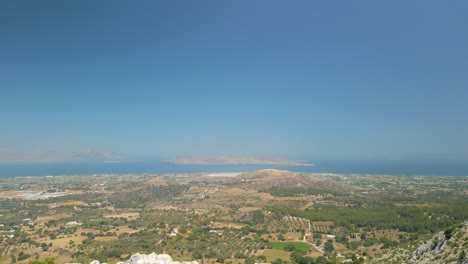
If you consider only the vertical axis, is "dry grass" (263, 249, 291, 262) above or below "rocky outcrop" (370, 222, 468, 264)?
below

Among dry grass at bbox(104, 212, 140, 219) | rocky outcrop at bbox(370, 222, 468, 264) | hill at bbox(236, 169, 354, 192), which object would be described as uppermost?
rocky outcrop at bbox(370, 222, 468, 264)

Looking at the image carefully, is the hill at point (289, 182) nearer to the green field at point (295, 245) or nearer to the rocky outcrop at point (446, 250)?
the green field at point (295, 245)

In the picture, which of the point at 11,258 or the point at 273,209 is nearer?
the point at 11,258

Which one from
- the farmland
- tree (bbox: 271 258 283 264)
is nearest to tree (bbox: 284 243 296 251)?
the farmland

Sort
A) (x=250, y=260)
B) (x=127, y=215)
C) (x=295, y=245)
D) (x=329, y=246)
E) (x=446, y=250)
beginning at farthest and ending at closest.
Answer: (x=127, y=215) < (x=295, y=245) < (x=329, y=246) < (x=250, y=260) < (x=446, y=250)

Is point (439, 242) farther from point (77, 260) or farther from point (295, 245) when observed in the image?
point (77, 260)


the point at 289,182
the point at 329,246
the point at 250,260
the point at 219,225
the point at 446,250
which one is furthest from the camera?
the point at 289,182

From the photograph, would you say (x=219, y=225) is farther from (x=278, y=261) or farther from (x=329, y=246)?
(x=329, y=246)

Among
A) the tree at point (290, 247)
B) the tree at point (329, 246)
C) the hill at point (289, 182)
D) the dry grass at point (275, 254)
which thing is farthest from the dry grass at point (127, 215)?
the hill at point (289, 182)

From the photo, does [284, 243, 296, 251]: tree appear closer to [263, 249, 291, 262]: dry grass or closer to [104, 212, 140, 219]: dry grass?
[263, 249, 291, 262]: dry grass

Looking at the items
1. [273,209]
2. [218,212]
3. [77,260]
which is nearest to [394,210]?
[273,209]

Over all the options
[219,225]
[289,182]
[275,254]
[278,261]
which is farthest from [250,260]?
[289,182]
